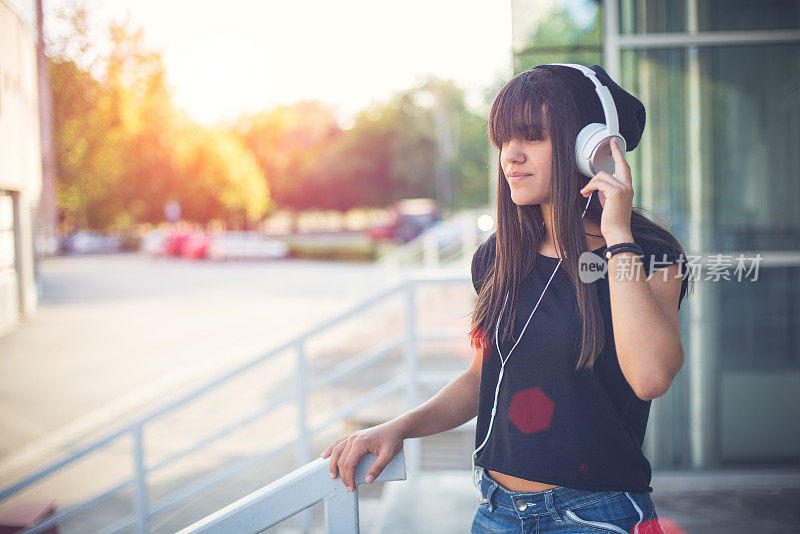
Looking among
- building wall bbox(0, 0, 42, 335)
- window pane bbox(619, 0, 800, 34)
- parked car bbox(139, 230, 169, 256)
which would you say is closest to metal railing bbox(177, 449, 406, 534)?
window pane bbox(619, 0, 800, 34)

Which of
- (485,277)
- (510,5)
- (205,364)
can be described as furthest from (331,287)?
(485,277)

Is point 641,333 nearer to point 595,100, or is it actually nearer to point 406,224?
point 595,100

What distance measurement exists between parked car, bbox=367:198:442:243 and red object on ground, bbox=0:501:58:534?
84.4ft

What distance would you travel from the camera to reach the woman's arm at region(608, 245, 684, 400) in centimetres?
111

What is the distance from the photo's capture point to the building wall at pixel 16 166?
42.3 feet

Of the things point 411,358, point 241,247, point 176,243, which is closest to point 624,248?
point 411,358

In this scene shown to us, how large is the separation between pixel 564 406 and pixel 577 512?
0.61 ft

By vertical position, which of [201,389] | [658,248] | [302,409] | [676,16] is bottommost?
[302,409]

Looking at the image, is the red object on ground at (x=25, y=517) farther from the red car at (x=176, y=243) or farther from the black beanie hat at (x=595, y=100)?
the red car at (x=176, y=243)

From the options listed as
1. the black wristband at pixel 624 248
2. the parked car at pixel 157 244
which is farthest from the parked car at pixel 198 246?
the black wristband at pixel 624 248

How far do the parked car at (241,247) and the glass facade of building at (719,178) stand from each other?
27281mm

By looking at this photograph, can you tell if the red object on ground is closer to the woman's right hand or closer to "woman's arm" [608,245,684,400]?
the woman's right hand

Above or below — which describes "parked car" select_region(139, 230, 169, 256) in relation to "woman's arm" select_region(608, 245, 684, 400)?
below

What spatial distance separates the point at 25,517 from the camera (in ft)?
8.48
